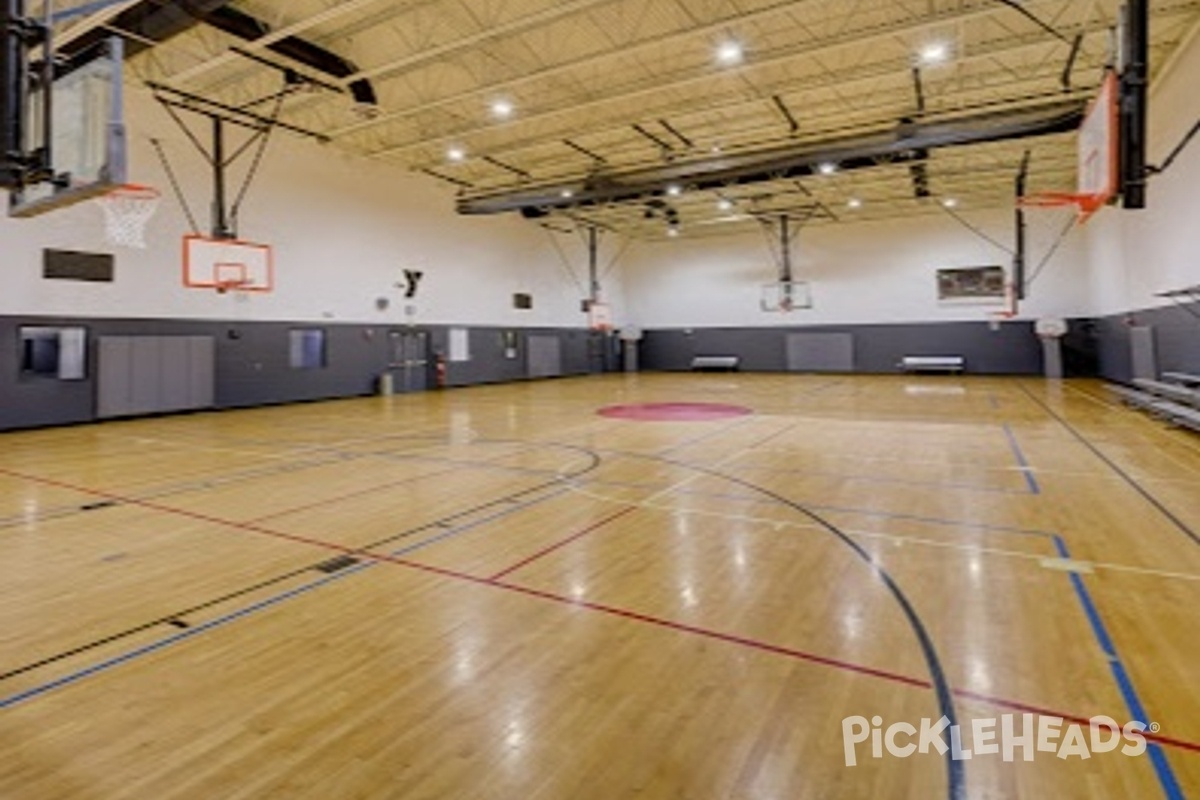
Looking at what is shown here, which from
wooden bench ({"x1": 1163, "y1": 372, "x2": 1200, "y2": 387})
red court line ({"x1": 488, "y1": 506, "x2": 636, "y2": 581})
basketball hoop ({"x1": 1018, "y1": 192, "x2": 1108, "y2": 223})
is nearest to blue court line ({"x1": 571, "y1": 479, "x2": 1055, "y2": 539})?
red court line ({"x1": 488, "y1": 506, "x2": 636, "y2": 581})

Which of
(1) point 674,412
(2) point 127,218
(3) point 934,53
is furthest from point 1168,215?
(2) point 127,218

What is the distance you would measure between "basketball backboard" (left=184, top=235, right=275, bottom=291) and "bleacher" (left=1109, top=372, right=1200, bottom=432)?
577 inches

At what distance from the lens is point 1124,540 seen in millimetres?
4289

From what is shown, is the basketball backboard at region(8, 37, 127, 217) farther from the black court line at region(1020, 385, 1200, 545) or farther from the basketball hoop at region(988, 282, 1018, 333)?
the basketball hoop at region(988, 282, 1018, 333)

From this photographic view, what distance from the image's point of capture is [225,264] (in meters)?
12.5

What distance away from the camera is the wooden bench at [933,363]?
67.7 ft

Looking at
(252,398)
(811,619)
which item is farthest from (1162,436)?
(252,398)

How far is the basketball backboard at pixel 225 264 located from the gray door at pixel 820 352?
16.5m

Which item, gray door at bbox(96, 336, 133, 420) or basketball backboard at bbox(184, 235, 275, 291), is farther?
basketball backboard at bbox(184, 235, 275, 291)

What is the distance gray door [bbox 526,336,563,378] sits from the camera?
70.2ft

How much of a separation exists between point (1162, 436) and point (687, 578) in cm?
795

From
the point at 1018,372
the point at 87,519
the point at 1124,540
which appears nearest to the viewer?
the point at 1124,540

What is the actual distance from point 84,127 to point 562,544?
151 inches

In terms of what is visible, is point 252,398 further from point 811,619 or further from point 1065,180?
point 1065,180
